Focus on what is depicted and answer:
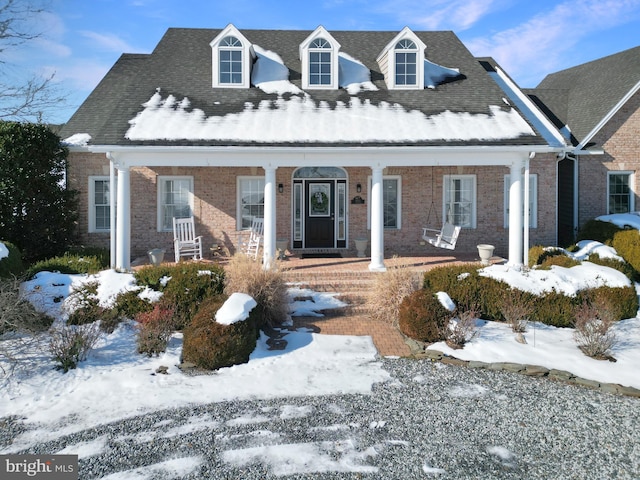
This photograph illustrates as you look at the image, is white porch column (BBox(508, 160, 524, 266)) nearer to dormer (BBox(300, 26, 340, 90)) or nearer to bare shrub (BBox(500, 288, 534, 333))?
bare shrub (BBox(500, 288, 534, 333))

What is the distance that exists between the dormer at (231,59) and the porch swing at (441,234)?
6.48 m

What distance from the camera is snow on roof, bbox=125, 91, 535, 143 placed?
12.0 metres

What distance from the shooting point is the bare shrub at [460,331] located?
7.98 meters

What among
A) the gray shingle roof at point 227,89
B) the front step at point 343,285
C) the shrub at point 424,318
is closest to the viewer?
the shrub at point 424,318

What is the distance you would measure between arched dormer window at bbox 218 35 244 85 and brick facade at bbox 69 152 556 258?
8.54ft

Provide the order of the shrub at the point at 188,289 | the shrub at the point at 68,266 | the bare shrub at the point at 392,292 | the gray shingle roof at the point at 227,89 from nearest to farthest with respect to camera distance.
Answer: the shrub at the point at 188,289 < the bare shrub at the point at 392,292 < the shrub at the point at 68,266 < the gray shingle roof at the point at 227,89

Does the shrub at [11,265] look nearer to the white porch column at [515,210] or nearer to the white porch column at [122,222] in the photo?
the white porch column at [122,222]

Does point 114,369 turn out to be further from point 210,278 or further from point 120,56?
point 120,56

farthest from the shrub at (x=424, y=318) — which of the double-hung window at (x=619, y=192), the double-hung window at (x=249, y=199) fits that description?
the double-hung window at (x=619, y=192)

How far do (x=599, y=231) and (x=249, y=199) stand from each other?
10242 millimetres

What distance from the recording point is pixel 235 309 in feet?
24.9

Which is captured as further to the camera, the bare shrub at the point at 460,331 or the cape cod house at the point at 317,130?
the cape cod house at the point at 317,130

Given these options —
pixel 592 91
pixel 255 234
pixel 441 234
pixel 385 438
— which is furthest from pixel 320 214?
pixel 592 91

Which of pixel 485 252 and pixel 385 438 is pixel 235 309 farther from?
pixel 485 252
